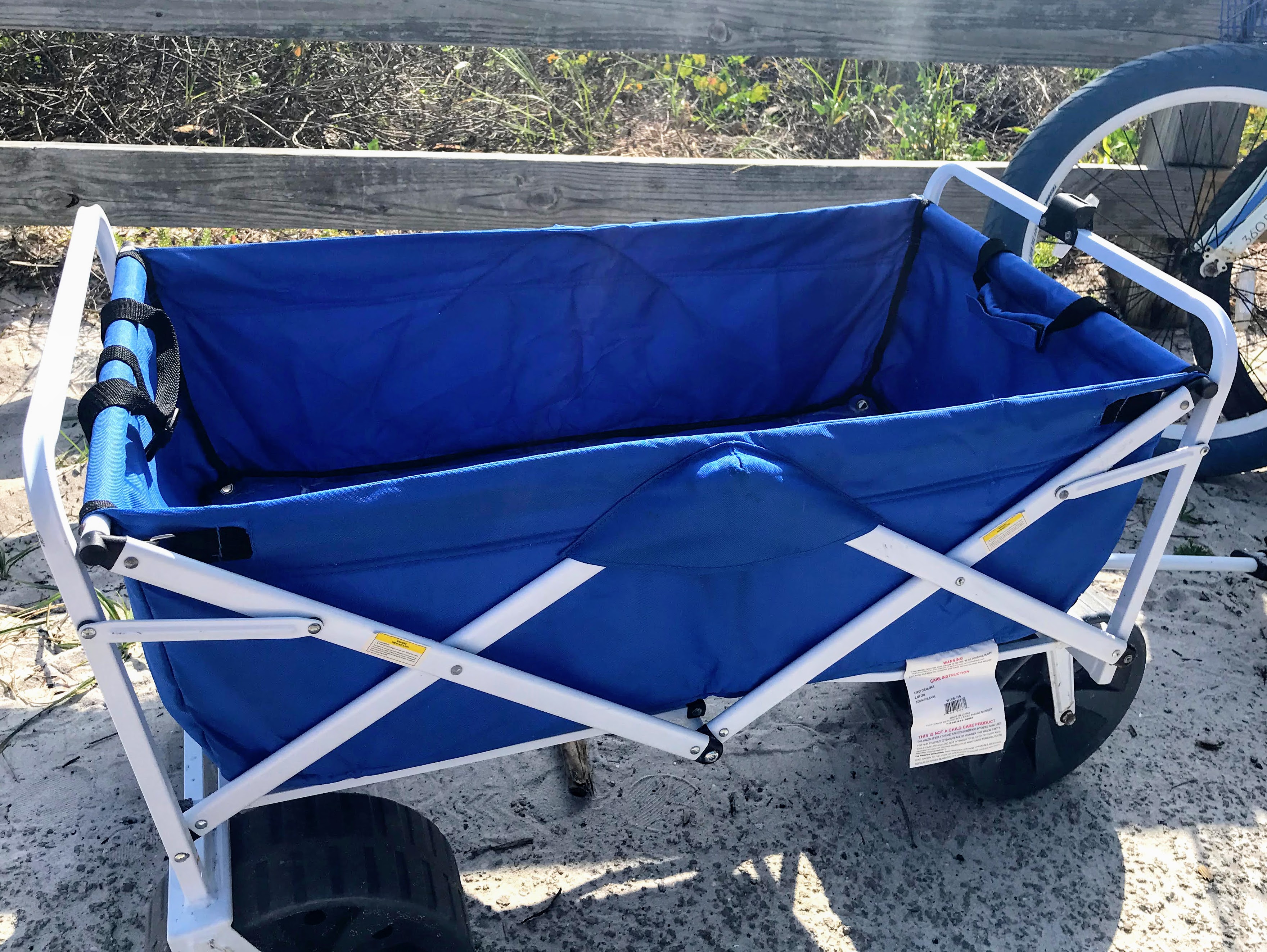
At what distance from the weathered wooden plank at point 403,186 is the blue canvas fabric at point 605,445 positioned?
91 centimetres

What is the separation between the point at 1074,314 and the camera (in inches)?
67.6

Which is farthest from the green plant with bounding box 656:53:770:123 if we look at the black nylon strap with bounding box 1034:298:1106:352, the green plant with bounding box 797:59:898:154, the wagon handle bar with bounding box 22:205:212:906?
the wagon handle bar with bounding box 22:205:212:906

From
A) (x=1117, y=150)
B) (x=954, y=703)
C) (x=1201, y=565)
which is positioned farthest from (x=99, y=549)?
(x=1117, y=150)

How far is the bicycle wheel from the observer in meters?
2.73

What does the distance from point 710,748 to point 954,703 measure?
443mm

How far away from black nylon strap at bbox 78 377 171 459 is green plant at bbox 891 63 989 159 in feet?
10.8

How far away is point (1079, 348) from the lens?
5.73 feet

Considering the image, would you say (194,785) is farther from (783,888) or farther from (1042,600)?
(1042,600)

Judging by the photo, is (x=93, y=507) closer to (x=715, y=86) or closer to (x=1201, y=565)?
(x=1201, y=565)

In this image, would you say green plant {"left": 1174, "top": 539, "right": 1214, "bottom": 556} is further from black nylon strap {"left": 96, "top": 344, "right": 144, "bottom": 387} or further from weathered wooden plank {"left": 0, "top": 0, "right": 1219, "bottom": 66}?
black nylon strap {"left": 96, "top": 344, "right": 144, "bottom": 387}

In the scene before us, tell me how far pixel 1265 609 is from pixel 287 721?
2441mm

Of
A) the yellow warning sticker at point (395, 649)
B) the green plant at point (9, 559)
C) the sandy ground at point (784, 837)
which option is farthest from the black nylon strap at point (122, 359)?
the green plant at point (9, 559)

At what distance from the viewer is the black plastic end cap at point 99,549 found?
1.04 metres

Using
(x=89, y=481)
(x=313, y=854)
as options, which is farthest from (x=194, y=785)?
(x=89, y=481)
